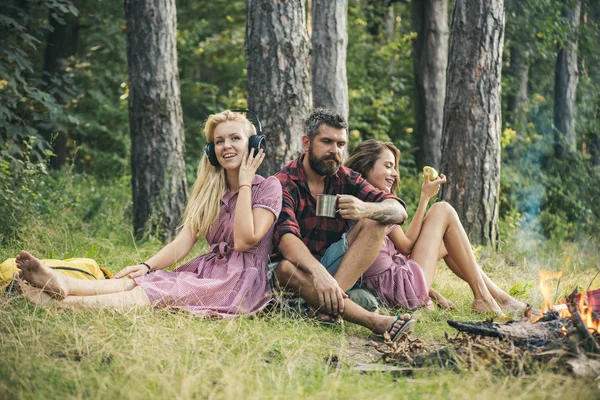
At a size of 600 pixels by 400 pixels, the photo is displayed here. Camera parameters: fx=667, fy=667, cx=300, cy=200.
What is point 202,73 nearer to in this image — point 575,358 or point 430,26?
point 430,26

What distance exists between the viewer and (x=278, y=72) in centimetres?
644

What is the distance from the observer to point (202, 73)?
699 inches

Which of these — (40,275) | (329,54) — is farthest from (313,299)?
(329,54)

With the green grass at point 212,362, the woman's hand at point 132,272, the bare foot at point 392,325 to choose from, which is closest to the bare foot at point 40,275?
the green grass at point 212,362

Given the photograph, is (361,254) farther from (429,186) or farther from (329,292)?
(429,186)

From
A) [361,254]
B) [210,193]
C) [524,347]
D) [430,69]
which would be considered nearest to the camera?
[524,347]

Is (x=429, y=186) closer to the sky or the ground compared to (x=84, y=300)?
closer to the sky

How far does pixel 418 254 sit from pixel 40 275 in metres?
2.74

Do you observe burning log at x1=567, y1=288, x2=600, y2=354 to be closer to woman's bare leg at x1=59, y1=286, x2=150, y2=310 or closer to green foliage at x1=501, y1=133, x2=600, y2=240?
woman's bare leg at x1=59, y1=286, x2=150, y2=310

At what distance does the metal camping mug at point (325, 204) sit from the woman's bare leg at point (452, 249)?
42.5 inches

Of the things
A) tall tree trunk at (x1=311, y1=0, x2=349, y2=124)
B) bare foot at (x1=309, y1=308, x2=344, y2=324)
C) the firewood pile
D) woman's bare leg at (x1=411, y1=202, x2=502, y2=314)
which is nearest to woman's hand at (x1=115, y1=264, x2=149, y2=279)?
bare foot at (x1=309, y1=308, x2=344, y2=324)

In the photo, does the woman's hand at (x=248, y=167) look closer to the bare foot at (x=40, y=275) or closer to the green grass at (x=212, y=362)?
the green grass at (x=212, y=362)

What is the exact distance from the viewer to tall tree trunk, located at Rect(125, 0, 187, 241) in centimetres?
777

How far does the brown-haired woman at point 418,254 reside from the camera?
16.6 ft
